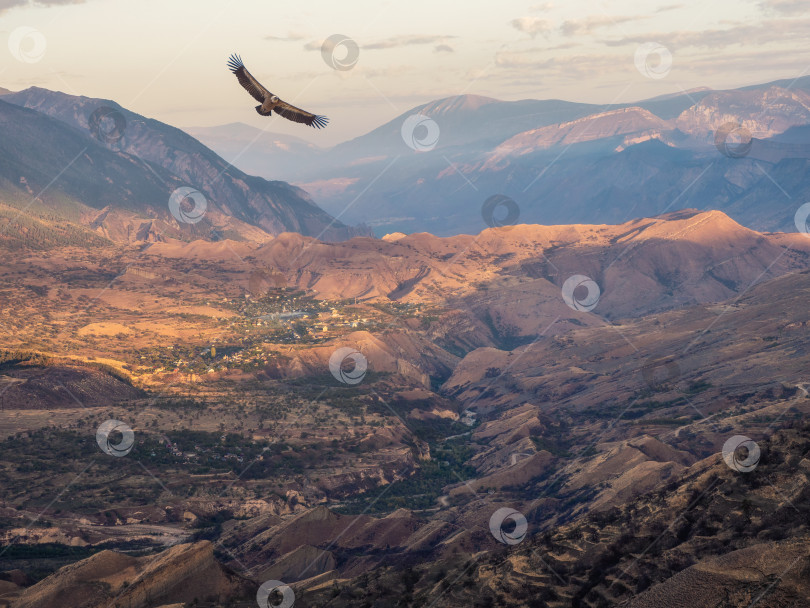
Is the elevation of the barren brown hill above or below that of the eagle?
below

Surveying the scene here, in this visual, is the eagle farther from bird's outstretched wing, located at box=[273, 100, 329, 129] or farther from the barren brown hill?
A: the barren brown hill

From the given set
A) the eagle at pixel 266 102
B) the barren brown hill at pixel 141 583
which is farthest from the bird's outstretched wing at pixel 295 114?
the barren brown hill at pixel 141 583

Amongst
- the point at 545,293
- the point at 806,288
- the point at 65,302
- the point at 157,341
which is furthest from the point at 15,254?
the point at 806,288

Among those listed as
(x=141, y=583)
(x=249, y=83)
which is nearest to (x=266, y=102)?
(x=249, y=83)

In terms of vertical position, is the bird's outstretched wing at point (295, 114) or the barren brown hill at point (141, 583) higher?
the bird's outstretched wing at point (295, 114)

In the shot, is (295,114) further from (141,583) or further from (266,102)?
(141,583)

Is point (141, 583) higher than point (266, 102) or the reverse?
the reverse

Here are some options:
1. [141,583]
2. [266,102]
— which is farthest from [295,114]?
[141,583]

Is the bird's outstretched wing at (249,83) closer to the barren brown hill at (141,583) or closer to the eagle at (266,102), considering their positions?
the eagle at (266,102)

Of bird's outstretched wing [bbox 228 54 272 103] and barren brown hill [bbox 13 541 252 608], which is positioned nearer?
bird's outstretched wing [bbox 228 54 272 103]

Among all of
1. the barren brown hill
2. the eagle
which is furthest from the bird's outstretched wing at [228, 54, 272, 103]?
the barren brown hill

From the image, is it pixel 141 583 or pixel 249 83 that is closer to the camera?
pixel 249 83
